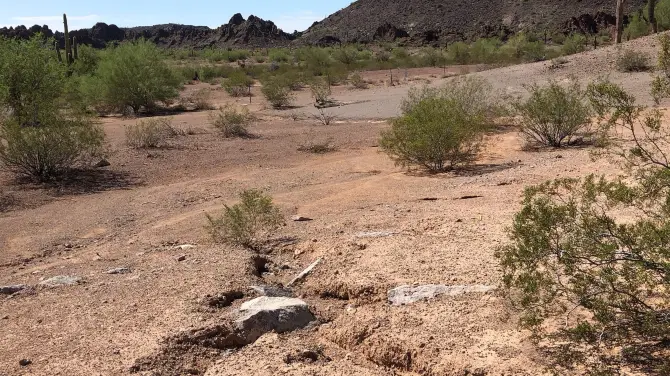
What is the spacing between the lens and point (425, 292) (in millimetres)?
6258

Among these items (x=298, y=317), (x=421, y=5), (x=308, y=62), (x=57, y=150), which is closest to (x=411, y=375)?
(x=298, y=317)

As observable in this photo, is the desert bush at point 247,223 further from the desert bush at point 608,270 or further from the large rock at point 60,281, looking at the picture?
the desert bush at point 608,270

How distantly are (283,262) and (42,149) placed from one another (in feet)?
35.4

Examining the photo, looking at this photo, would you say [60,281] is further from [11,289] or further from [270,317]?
[270,317]

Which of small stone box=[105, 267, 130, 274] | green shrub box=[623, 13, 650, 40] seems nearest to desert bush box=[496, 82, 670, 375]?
small stone box=[105, 267, 130, 274]

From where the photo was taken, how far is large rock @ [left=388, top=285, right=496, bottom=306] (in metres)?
6.13

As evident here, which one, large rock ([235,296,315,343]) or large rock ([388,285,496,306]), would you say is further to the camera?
large rock ([388,285,496,306])

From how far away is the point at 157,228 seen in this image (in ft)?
38.6

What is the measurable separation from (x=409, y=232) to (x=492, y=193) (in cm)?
338

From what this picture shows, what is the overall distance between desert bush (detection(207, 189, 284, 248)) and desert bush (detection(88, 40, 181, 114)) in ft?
82.6

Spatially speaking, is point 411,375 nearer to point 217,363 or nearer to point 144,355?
point 217,363

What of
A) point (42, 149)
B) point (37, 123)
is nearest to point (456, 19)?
point (37, 123)

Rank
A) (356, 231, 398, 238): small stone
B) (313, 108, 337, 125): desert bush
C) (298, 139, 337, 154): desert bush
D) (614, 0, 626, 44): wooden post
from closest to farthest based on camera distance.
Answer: (356, 231, 398, 238): small stone < (298, 139, 337, 154): desert bush < (313, 108, 337, 125): desert bush < (614, 0, 626, 44): wooden post

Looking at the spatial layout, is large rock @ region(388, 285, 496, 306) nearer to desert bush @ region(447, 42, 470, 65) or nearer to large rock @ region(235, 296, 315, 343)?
large rock @ region(235, 296, 315, 343)
